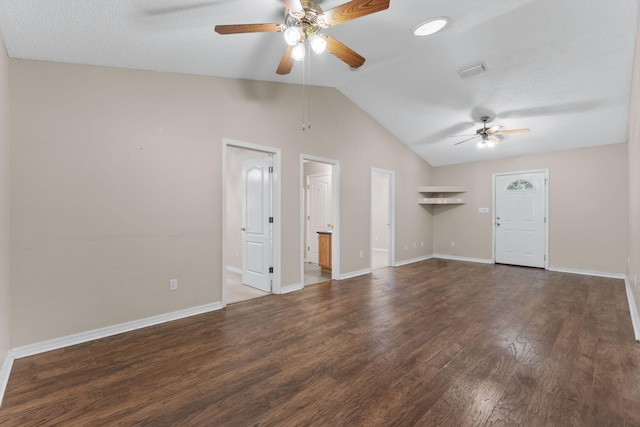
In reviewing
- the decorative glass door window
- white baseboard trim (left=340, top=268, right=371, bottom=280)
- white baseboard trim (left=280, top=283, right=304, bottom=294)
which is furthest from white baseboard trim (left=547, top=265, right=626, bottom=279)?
white baseboard trim (left=280, top=283, right=304, bottom=294)

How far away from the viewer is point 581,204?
5613 mm

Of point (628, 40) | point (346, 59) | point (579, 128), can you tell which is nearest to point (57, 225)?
point (346, 59)

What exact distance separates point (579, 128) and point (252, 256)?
607 centimetres

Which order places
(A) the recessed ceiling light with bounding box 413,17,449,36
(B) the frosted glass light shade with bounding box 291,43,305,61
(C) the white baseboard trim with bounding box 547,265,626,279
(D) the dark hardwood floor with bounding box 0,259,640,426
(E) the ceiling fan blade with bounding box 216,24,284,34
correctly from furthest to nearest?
1. (C) the white baseboard trim with bounding box 547,265,626,279
2. (A) the recessed ceiling light with bounding box 413,17,449,36
3. (B) the frosted glass light shade with bounding box 291,43,305,61
4. (E) the ceiling fan blade with bounding box 216,24,284,34
5. (D) the dark hardwood floor with bounding box 0,259,640,426

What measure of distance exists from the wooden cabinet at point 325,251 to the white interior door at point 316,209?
80cm

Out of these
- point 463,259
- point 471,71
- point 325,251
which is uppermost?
point 471,71

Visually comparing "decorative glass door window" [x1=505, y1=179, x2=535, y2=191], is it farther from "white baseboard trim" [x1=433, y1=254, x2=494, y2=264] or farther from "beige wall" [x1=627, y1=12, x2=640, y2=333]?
"beige wall" [x1=627, y1=12, x2=640, y2=333]

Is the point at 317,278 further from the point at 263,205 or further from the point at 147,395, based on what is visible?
the point at 147,395

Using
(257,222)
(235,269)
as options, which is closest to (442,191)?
(257,222)

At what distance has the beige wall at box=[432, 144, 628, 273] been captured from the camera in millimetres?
5262

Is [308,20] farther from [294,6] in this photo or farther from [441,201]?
[441,201]

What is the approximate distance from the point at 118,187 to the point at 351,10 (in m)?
2.68

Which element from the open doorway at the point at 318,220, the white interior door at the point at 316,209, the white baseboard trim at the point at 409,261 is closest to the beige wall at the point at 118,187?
the open doorway at the point at 318,220

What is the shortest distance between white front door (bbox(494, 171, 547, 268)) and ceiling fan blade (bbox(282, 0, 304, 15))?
6320 mm
